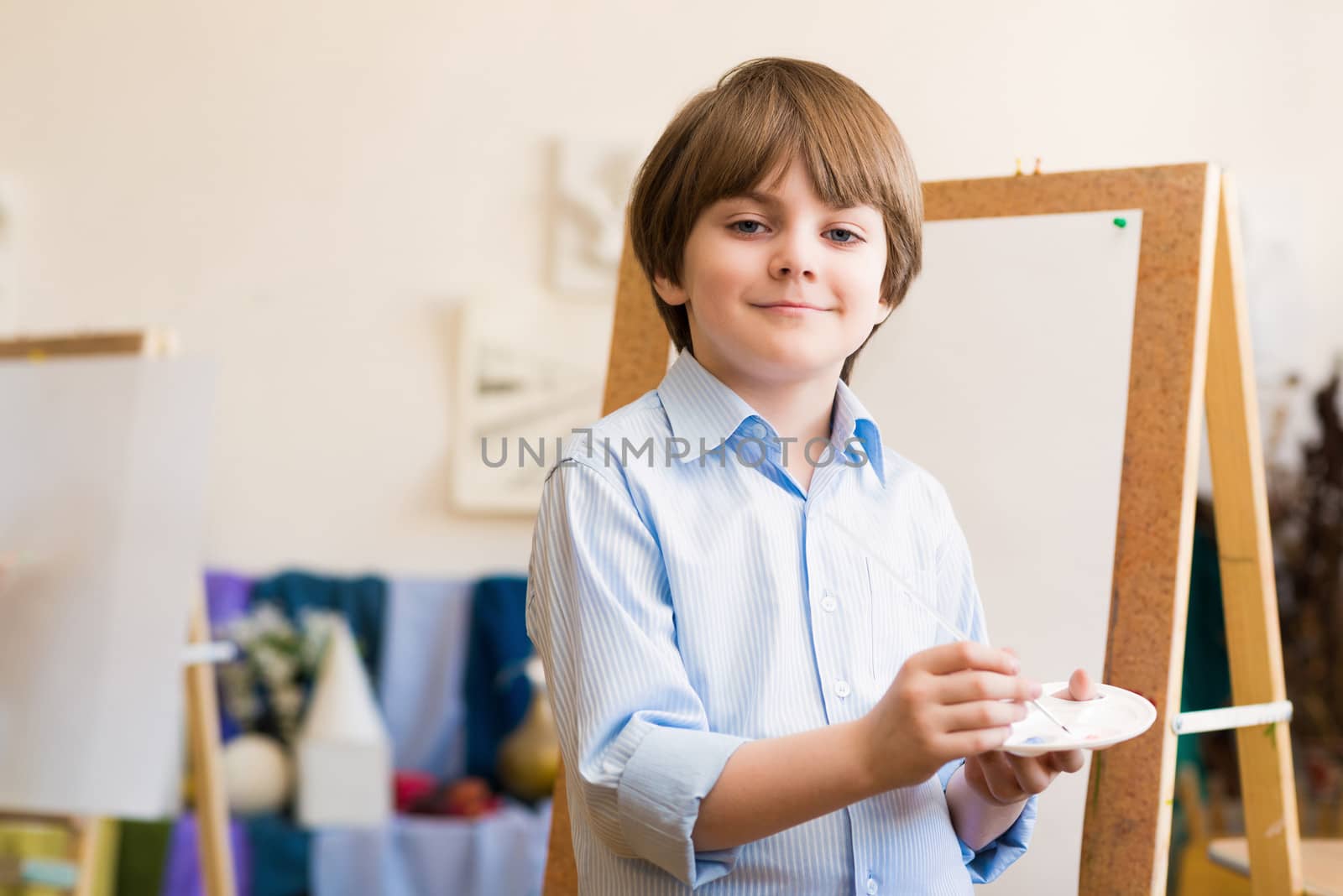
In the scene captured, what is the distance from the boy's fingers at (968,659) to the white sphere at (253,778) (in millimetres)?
1968

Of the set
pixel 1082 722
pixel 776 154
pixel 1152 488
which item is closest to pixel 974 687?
pixel 1082 722

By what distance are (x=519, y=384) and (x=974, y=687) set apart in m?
1.98

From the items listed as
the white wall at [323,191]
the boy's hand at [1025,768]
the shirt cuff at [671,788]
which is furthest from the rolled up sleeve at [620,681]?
the white wall at [323,191]

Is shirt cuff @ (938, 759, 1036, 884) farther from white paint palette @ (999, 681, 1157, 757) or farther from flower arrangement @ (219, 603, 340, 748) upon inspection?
flower arrangement @ (219, 603, 340, 748)

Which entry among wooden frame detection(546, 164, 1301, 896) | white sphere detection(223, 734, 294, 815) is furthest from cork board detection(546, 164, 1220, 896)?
white sphere detection(223, 734, 294, 815)

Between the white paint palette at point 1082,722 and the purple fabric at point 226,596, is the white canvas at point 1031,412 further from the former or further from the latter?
the purple fabric at point 226,596

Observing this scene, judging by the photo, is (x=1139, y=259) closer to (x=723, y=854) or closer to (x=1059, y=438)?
(x=1059, y=438)

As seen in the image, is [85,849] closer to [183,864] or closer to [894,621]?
[183,864]

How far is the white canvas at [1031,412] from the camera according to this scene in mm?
1142

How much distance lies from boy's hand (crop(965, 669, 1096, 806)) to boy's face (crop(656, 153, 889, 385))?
0.31 metres

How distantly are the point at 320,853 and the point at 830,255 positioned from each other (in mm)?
1869

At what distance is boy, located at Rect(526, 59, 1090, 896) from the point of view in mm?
752

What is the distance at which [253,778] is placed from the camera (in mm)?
2336

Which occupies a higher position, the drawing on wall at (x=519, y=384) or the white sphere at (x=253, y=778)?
the drawing on wall at (x=519, y=384)
